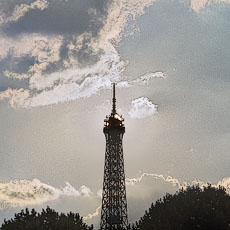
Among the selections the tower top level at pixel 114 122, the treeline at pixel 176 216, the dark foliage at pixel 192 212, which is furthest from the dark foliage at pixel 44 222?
the tower top level at pixel 114 122

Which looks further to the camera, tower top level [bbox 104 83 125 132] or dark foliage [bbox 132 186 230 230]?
tower top level [bbox 104 83 125 132]

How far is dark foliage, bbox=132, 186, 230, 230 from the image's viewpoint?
69562 mm

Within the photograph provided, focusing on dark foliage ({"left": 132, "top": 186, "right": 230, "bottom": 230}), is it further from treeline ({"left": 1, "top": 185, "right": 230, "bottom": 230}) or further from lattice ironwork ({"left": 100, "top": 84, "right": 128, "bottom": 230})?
lattice ironwork ({"left": 100, "top": 84, "right": 128, "bottom": 230})

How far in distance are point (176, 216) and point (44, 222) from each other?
22533mm

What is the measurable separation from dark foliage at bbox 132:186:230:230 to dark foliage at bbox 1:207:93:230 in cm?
1259

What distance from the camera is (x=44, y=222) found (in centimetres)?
7369

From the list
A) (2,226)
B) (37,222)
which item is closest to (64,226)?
(37,222)

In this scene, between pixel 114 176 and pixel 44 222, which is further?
pixel 114 176

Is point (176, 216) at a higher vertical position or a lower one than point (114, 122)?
lower

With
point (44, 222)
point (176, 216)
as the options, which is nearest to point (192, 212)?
point (176, 216)

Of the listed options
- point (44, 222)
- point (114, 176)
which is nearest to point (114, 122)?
point (114, 176)

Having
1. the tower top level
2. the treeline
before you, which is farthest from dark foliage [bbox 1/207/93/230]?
the tower top level

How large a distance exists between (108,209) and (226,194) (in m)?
48.5

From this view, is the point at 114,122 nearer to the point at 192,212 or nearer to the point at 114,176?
the point at 114,176
